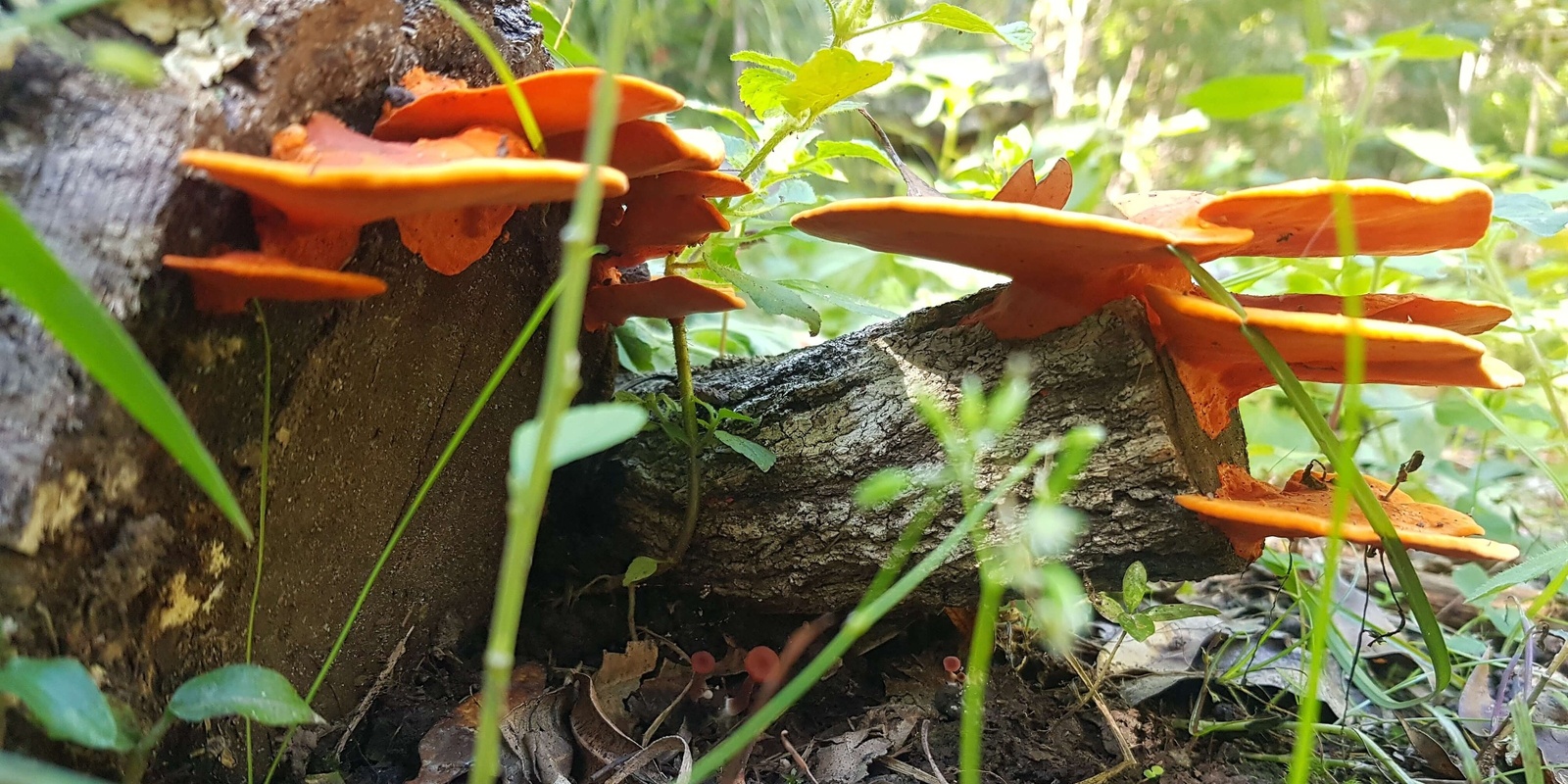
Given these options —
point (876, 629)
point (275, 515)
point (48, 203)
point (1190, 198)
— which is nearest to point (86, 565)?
point (275, 515)

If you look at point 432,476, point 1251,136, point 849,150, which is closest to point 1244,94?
point 849,150

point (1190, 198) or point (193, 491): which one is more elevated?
point (1190, 198)

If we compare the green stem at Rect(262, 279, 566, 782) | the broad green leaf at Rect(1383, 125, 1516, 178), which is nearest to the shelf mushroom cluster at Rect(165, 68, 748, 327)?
the green stem at Rect(262, 279, 566, 782)

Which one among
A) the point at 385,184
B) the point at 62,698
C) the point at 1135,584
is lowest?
the point at 1135,584

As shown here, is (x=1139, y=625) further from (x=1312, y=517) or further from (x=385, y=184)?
(x=385, y=184)

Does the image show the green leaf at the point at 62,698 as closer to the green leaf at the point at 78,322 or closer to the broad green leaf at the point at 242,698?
the broad green leaf at the point at 242,698

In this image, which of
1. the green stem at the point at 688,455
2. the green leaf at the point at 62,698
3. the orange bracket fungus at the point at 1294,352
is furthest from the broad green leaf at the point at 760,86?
the green leaf at the point at 62,698

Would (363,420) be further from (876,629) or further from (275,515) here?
(876,629)
